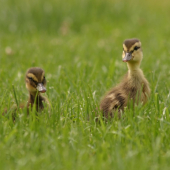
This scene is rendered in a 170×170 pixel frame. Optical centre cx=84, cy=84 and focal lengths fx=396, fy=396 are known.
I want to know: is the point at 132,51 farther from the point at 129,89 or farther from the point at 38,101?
the point at 38,101

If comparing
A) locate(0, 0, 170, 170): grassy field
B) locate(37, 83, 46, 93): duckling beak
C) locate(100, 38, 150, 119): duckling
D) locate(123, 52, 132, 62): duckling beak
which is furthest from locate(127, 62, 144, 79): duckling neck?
locate(37, 83, 46, 93): duckling beak

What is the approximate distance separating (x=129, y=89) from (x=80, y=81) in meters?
0.76

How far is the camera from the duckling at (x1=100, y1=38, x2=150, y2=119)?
3.58 meters

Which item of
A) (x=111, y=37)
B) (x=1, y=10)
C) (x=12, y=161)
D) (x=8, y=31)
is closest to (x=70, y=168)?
(x=12, y=161)

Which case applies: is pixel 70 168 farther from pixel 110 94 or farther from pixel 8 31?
pixel 8 31

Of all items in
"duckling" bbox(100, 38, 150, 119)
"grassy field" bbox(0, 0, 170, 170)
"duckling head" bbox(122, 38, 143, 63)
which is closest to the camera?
"grassy field" bbox(0, 0, 170, 170)

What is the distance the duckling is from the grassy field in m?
0.13

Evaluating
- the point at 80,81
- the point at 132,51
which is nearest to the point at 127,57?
the point at 132,51

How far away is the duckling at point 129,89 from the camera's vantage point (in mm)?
3578

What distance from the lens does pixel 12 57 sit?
6270mm

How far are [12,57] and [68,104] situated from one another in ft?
9.75

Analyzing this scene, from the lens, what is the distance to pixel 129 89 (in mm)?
3695

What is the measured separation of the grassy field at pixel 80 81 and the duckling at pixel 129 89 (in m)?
0.13

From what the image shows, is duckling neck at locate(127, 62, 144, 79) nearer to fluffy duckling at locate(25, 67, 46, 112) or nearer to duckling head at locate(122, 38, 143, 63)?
duckling head at locate(122, 38, 143, 63)
